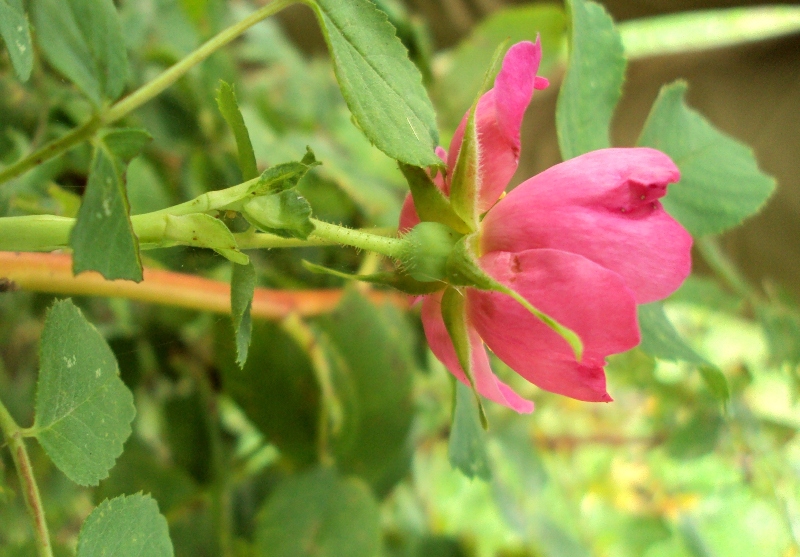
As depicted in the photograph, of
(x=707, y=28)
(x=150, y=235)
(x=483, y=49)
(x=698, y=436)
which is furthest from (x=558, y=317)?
(x=707, y=28)

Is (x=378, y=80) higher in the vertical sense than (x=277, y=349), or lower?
higher

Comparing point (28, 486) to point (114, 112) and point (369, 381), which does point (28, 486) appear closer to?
point (114, 112)

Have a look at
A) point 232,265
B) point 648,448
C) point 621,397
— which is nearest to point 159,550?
point 232,265

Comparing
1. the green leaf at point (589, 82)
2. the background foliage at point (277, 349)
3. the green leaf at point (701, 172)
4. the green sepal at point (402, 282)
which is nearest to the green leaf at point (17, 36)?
the background foliage at point (277, 349)

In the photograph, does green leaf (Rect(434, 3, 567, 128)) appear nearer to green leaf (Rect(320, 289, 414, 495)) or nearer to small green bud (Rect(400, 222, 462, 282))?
green leaf (Rect(320, 289, 414, 495))

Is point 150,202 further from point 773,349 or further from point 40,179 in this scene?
point 773,349
